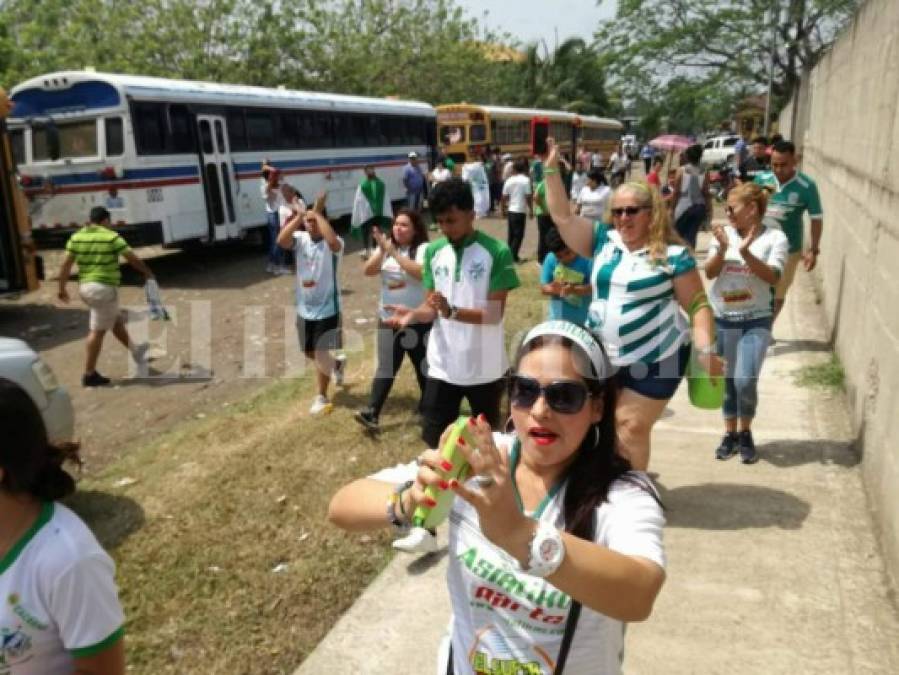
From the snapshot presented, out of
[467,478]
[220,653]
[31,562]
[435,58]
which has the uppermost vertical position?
[435,58]

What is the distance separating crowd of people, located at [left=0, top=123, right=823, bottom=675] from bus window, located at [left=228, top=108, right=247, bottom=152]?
7046mm

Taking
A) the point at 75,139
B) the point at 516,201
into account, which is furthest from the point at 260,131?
the point at 516,201

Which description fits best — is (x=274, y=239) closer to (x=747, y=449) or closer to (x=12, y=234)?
(x=12, y=234)

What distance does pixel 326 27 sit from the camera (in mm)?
30359

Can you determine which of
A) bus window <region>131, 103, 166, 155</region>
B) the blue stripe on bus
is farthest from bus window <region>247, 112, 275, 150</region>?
bus window <region>131, 103, 166, 155</region>

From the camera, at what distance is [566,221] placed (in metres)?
4.30

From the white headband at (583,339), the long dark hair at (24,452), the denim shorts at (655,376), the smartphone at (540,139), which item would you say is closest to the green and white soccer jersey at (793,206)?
the smartphone at (540,139)

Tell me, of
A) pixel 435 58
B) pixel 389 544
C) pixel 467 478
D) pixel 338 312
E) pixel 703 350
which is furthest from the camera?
pixel 435 58

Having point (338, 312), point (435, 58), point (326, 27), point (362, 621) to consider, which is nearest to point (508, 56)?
point (435, 58)

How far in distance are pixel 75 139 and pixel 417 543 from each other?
1127cm

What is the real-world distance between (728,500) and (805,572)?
814 millimetres

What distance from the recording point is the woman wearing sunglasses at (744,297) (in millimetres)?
4938

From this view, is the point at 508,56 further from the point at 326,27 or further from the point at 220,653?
the point at 220,653

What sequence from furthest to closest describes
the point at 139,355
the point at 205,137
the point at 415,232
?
the point at 205,137 < the point at 139,355 < the point at 415,232
